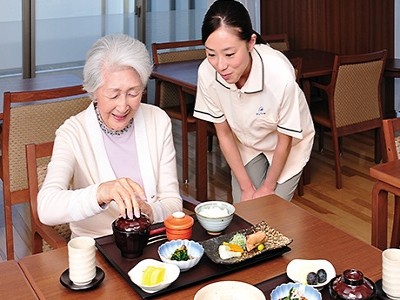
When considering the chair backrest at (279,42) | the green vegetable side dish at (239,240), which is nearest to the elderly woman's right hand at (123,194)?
the green vegetable side dish at (239,240)

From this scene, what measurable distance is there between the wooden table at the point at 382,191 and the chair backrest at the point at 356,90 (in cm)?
161

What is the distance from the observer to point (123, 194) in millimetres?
1670

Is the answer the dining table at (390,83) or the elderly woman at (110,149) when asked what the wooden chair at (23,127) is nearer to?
the elderly woman at (110,149)

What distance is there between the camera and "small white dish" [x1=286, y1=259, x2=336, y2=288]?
4.97 feet

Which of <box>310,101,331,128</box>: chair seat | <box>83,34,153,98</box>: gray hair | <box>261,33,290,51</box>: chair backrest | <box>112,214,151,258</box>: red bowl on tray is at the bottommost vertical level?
<box>112,214,151,258</box>: red bowl on tray

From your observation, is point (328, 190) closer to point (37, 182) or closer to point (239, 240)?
point (37, 182)

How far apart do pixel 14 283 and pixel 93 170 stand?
0.57m

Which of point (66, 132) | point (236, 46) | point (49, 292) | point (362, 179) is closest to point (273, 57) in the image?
point (236, 46)

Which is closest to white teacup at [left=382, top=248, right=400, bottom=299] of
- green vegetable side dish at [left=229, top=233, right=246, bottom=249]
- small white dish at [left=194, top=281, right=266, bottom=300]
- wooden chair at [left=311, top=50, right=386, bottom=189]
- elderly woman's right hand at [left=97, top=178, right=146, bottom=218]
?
small white dish at [left=194, top=281, right=266, bottom=300]


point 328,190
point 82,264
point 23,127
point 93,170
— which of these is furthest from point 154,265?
point 328,190

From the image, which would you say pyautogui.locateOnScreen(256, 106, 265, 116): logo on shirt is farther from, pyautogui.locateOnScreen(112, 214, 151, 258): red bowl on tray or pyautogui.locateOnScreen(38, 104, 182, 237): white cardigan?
pyautogui.locateOnScreen(112, 214, 151, 258): red bowl on tray

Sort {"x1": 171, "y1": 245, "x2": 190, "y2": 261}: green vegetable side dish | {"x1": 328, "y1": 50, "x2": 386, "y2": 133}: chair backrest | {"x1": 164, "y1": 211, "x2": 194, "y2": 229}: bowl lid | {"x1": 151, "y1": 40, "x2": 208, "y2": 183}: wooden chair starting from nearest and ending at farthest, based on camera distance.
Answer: {"x1": 171, "y1": 245, "x2": 190, "y2": 261}: green vegetable side dish → {"x1": 164, "y1": 211, "x2": 194, "y2": 229}: bowl lid → {"x1": 328, "y1": 50, "x2": 386, "y2": 133}: chair backrest → {"x1": 151, "y1": 40, "x2": 208, "y2": 183}: wooden chair

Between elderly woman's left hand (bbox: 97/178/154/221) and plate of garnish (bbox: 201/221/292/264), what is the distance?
0.66 feet

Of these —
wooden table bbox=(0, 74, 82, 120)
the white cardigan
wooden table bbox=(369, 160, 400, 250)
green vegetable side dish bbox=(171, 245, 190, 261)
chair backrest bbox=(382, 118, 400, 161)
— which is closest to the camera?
green vegetable side dish bbox=(171, 245, 190, 261)
